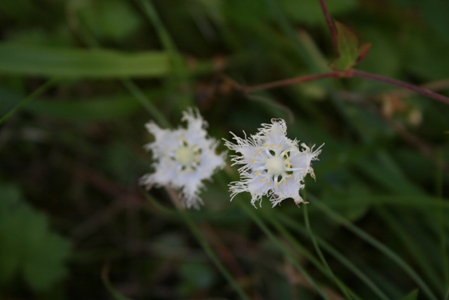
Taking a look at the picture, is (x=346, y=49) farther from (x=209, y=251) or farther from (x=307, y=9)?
(x=307, y=9)

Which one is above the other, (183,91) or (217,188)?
(183,91)

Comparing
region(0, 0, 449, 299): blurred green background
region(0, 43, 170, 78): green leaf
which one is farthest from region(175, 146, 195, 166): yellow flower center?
region(0, 43, 170, 78): green leaf

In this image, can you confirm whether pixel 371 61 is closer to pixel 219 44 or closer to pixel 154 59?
pixel 219 44

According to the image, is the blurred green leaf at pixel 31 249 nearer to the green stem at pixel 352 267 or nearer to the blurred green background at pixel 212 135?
the blurred green background at pixel 212 135

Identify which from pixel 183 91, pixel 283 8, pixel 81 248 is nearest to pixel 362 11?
pixel 283 8

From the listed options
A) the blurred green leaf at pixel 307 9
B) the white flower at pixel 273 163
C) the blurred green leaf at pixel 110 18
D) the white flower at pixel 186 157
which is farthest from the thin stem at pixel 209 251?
the blurred green leaf at pixel 307 9

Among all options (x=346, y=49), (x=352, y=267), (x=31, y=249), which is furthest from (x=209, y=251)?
(x=31, y=249)
